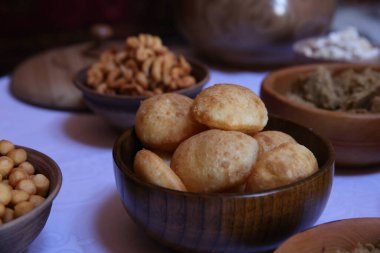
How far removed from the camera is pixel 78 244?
1.70 ft

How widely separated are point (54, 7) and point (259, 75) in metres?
1.78

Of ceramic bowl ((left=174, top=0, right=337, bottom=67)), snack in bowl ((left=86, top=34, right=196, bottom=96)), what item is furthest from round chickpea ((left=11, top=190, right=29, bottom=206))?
ceramic bowl ((left=174, top=0, right=337, bottom=67))

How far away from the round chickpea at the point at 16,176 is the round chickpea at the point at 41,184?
1cm

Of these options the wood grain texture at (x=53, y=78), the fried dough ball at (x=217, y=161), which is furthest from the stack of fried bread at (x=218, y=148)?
the wood grain texture at (x=53, y=78)

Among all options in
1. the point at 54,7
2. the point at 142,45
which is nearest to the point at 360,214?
the point at 142,45

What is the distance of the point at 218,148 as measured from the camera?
46 centimetres

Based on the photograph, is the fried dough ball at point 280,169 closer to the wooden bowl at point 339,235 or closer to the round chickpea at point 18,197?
the wooden bowl at point 339,235

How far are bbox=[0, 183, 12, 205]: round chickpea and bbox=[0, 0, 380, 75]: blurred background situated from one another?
2024 mm

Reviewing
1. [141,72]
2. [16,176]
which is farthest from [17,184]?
[141,72]

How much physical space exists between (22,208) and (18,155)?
0.10 m

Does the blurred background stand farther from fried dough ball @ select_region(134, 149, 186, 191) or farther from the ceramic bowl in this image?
fried dough ball @ select_region(134, 149, 186, 191)

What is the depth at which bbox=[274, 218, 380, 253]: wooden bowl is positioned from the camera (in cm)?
41

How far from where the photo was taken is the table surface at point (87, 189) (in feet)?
1.72

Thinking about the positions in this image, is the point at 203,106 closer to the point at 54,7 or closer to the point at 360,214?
the point at 360,214
